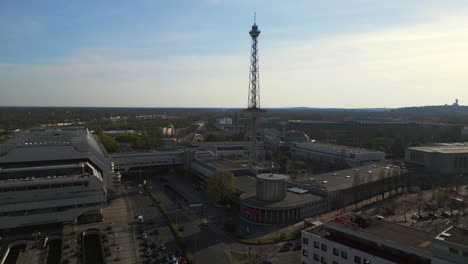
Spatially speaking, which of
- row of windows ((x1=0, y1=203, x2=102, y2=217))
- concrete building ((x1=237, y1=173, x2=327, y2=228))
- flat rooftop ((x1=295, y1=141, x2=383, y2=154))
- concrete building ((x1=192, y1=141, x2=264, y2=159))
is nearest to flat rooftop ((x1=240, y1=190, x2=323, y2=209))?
concrete building ((x1=237, y1=173, x2=327, y2=228))

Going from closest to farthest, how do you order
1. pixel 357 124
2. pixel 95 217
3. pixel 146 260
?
pixel 146 260 < pixel 95 217 < pixel 357 124

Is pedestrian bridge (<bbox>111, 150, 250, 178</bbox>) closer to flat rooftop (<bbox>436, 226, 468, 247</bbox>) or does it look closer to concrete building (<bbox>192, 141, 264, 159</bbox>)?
concrete building (<bbox>192, 141, 264, 159</bbox>)

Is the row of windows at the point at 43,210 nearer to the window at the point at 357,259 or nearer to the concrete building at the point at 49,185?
the concrete building at the point at 49,185

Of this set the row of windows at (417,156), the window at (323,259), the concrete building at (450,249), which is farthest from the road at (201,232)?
the row of windows at (417,156)

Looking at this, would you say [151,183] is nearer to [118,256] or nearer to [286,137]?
[118,256]

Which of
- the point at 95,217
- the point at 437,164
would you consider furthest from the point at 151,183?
the point at 437,164

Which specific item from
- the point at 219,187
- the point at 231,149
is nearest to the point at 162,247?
the point at 219,187
